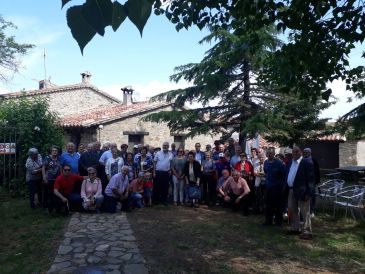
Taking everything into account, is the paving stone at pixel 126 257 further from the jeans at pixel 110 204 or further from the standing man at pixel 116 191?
the jeans at pixel 110 204

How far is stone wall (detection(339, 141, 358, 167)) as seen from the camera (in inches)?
948

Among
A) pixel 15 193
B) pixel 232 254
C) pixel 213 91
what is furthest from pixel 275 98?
pixel 15 193

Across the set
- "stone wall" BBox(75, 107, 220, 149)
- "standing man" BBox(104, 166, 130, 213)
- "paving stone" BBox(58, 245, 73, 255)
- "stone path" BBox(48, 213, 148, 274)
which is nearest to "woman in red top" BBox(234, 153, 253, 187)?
"standing man" BBox(104, 166, 130, 213)

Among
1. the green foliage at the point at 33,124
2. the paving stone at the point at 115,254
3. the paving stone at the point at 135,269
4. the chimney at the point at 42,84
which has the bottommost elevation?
the paving stone at the point at 135,269

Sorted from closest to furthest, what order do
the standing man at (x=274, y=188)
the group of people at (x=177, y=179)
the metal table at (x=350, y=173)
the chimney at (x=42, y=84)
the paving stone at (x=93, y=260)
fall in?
the paving stone at (x=93, y=260) < the group of people at (x=177, y=179) < the standing man at (x=274, y=188) < the metal table at (x=350, y=173) < the chimney at (x=42, y=84)

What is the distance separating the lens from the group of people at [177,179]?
311 inches

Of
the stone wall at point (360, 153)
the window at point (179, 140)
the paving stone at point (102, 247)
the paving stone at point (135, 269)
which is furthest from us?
the stone wall at point (360, 153)

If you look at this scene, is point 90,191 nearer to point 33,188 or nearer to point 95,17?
point 33,188

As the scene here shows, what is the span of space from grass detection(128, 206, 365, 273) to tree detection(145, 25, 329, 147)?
3964 mm

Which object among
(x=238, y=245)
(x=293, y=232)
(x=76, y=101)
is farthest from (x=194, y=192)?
(x=76, y=101)

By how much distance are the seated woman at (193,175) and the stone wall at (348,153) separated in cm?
1738

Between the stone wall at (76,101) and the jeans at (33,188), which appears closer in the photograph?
the jeans at (33,188)

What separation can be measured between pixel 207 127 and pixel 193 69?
204cm

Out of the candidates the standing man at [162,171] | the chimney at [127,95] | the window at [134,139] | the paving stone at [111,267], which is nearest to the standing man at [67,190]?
the standing man at [162,171]
